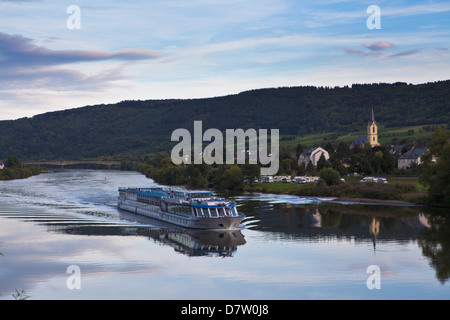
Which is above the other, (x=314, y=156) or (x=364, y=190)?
(x=314, y=156)

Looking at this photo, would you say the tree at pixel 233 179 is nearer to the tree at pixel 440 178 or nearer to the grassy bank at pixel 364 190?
the grassy bank at pixel 364 190

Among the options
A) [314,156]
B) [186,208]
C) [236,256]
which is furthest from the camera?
[314,156]

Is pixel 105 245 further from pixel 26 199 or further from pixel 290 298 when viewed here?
pixel 26 199

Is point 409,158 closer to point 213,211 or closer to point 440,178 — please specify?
point 440,178

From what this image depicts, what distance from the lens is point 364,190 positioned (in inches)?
2591

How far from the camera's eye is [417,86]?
638 ft

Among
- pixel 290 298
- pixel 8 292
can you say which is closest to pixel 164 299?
pixel 290 298

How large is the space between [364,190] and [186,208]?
2733cm

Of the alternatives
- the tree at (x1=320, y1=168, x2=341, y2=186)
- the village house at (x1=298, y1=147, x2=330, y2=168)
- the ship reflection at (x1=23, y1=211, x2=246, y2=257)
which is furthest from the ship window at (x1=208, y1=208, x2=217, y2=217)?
the village house at (x1=298, y1=147, x2=330, y2=168)

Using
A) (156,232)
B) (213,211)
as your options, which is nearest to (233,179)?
(156,232)

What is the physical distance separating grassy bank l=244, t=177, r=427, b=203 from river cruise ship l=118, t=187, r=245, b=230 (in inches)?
825

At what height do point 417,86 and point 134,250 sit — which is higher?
point 417,86

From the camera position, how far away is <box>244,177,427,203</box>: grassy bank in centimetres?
6219

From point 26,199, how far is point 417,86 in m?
156
